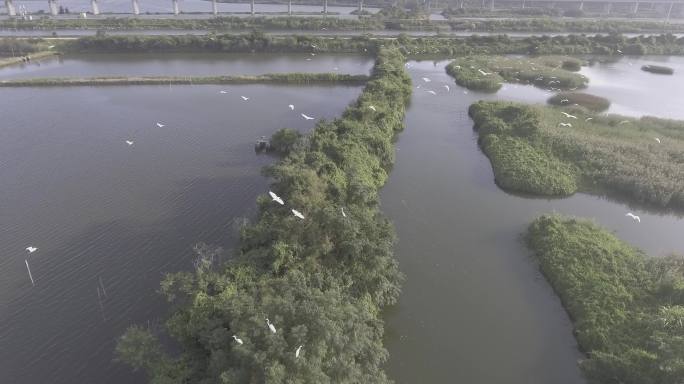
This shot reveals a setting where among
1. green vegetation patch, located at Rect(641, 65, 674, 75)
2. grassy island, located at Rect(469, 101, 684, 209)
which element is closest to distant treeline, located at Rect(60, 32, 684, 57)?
green vegetation patch, located at Rect(641, 65, 674, 75)

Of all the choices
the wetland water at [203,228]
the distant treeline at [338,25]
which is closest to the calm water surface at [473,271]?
the wetland water at [203,228]

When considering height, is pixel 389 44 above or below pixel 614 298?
above

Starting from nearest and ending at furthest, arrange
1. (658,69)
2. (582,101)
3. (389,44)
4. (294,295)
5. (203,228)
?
1. (294,295)
2. (203,228)
3. (582,101)
4. (658,69)
5. (389,44)

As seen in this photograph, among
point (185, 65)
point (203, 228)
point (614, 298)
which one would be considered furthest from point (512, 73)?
point (203, 228)

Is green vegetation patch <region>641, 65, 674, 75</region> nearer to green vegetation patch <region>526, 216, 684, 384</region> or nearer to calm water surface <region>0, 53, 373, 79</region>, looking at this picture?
calm water surface <region>0, 53, 373, 79</region>

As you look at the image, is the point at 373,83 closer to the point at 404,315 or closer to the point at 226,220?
the point at 226,220

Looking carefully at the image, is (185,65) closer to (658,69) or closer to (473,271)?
(473,271)

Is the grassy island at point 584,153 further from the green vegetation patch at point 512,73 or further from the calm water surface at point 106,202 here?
the calm water surface at point 106,202

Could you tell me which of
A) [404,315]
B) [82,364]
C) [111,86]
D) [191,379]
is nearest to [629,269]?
[404,315]

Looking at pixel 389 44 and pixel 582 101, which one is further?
pixel 389 44
